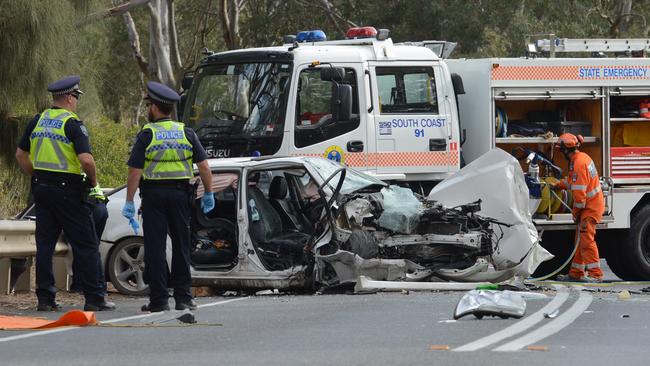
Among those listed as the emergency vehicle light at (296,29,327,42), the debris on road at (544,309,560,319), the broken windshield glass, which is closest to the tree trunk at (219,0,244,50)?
the emergency vehicle light at (296,29,327,42)

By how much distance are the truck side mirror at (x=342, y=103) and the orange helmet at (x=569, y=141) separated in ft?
8.49

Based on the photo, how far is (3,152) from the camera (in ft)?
57.1

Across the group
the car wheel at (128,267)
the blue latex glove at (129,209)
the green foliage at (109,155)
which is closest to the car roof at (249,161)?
the car wheel at (128,267)

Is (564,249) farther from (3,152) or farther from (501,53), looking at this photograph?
(501,53)

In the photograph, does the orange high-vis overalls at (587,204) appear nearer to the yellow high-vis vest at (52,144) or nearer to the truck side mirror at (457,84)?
the truck side mirror at (457,84)

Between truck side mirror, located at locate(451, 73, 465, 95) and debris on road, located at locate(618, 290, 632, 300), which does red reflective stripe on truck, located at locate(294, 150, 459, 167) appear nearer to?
truck side mirror, located at locate(451, 73, 465, 95)

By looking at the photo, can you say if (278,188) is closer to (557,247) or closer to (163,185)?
(163,185)

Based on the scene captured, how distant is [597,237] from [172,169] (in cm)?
751

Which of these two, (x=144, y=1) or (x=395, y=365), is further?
(x=144, y=1)

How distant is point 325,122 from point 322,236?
264 centimetres

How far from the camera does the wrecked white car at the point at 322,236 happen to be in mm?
12203

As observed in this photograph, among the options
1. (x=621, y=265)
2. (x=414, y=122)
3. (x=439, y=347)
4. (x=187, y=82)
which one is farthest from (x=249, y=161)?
(x=621, y=265)

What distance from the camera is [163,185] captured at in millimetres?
10484

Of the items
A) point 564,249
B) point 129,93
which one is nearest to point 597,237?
point 564,249
